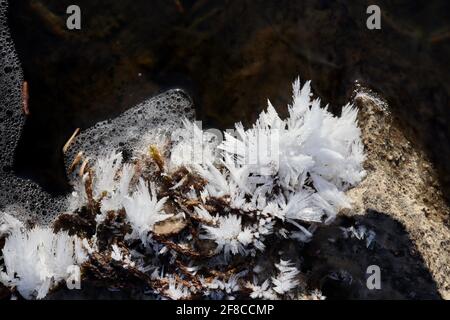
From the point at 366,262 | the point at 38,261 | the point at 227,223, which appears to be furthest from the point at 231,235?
the point at 38,261

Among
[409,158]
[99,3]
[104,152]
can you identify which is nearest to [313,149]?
[409,158]

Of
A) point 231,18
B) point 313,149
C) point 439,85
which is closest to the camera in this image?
point 313,149

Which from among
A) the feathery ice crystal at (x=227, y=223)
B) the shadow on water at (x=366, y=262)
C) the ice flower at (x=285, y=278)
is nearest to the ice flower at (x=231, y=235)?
the feathery ice crystal at (x=227, y=223)

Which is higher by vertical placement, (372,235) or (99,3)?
(99,3)

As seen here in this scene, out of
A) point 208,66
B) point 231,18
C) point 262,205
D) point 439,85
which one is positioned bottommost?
point 262,205

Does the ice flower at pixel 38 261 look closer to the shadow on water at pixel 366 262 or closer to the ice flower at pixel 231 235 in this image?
the ice flower at pixel 231 235

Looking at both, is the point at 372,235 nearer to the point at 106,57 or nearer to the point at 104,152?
the point at 104,152
